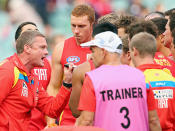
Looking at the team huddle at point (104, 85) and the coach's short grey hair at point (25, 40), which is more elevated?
the coach's short grey hair at point (25, 40)

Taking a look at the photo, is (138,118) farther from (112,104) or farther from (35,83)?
(35,83)

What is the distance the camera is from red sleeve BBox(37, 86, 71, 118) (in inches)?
256

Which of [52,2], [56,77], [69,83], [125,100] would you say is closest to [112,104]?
[125,100]

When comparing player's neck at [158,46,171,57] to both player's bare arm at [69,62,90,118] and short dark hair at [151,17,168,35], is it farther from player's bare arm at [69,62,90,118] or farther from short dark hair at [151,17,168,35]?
player's bare arm at [69,62,90,118]

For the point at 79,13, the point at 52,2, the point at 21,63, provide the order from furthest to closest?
the point at 52,2
the point at 79,13
the point at 21,63

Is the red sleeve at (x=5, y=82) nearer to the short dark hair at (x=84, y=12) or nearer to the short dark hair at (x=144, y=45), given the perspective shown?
the short dark hair at (x=144, y=45)

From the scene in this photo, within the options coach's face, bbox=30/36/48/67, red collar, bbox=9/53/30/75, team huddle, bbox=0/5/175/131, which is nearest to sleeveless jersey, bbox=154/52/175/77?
team huddle, bbox=0/5/175/131

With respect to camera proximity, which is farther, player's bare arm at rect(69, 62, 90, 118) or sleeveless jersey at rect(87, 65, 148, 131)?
player's bare arm at rect(69, 62, 90, 118)

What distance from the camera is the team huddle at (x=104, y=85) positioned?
207 inches

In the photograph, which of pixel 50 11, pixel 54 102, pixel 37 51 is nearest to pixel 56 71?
pixel 54 102

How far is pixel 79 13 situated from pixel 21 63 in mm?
1828

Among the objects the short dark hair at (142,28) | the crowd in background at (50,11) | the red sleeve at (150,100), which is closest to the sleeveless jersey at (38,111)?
the short dark hair at (142,28)

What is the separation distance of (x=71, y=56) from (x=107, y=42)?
91.6 inches

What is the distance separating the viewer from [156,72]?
5.95m
